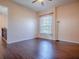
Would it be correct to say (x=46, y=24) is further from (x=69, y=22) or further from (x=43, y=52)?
(x=43, y=52)

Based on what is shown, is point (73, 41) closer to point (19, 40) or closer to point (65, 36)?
point (65, 36)

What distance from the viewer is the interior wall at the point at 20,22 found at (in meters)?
5.76

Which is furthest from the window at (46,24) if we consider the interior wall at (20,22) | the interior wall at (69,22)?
the interior wall at (69,22)

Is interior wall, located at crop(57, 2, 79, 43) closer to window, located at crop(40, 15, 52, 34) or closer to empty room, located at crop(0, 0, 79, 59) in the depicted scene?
empty room, located at crop(0, 0, 79, 59)

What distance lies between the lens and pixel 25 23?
6914 millimetres

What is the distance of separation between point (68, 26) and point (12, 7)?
388 cm

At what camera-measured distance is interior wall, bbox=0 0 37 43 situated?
18.9 ft

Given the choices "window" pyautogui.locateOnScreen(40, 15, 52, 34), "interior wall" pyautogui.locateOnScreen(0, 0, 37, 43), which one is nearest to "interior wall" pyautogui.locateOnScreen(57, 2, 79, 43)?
"window" pyautogui.locateOnScreen(40, 15, 52, 34)

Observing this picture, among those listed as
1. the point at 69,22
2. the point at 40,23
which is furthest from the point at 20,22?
the point at 69,22

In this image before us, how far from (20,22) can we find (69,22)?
11.1ft

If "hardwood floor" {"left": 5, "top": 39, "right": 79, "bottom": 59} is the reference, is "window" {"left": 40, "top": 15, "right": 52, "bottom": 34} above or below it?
above

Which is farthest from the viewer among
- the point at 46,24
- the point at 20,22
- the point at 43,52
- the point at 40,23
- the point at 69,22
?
the point at 40,23

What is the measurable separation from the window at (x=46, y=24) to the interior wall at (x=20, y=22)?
0.63 metres

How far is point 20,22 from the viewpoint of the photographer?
6500 millimetres
